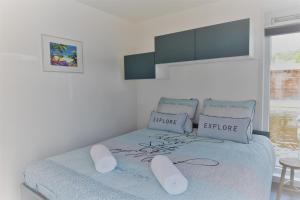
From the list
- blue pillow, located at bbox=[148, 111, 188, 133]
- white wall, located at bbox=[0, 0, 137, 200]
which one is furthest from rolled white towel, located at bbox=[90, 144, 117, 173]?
blue pillow, located at bbox=[148, 111, 188, 133]

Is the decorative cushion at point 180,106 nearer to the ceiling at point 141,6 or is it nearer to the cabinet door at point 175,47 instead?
the cabinet door at point 175,47

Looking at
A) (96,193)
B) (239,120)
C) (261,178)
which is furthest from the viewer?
(239,120)

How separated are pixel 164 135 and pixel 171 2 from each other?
1.67 m

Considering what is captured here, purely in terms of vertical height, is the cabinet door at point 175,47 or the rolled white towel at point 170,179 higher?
the cabinet door at point 175,47

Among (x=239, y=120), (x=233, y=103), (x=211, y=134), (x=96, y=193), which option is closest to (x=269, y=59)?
(x=233, y=103)

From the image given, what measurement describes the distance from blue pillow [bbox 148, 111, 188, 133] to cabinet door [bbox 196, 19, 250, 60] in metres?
0.75

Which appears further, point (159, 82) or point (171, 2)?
point (159, 82)

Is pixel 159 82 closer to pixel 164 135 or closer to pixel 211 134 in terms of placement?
pixel 164 135

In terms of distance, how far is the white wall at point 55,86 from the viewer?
6.28 ft

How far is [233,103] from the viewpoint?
7.63ft

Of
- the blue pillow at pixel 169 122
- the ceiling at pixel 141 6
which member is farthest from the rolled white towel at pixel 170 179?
the ceiling at pixel 141 6

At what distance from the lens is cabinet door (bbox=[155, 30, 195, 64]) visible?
2.41 metres

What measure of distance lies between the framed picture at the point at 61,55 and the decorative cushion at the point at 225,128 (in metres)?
1.66

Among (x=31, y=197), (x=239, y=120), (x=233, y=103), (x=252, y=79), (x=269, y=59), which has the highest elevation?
(x=269, y=59)
